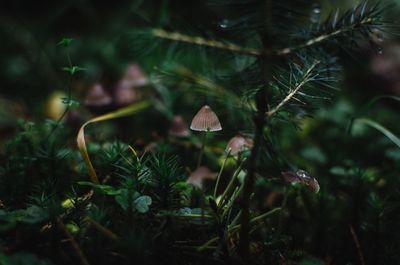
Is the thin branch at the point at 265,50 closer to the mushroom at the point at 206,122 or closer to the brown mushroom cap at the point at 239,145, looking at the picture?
the mushroom at the point at 206,122

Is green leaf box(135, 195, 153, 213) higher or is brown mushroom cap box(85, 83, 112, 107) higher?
green leaf box(135, 195, 153, 213)

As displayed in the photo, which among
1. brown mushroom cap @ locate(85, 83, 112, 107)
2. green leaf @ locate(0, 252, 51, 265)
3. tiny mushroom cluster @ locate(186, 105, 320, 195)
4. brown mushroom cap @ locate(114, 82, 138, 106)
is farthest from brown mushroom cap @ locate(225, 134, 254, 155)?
brown mushroom cap @ locate(114, 82, 138, 106)

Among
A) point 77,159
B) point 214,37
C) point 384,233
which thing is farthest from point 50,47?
point 384,233

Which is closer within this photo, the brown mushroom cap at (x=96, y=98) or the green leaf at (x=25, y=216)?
the green leaf at (x=25, y=216)

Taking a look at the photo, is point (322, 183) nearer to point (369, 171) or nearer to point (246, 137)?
point (369, 171)

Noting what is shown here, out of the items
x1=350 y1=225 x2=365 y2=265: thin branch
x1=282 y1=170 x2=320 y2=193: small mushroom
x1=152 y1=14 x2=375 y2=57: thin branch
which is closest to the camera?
x1=152 y1=14 x2=375 y2=57: thin branch

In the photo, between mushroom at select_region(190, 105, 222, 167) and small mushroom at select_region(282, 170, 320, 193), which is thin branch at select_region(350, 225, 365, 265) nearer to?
small mushroom at select_region(282, 170, 320, 193)

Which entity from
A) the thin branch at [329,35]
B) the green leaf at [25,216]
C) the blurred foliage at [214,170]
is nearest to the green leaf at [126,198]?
the blurred foliage at [214,170]
